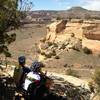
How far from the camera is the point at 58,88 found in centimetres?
1302

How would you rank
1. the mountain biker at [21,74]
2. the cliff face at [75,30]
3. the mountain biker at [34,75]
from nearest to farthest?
the mountain biker at [34,75]
the mountain biker at [21,74]
the cliff face at [75,30]

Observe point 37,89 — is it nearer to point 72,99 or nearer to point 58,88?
point 72,99

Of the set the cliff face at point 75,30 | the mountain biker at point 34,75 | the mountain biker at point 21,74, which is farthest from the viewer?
the cliff face at point 75,30

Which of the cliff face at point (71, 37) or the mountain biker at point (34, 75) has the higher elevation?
the mountain biker at point (34, 75)

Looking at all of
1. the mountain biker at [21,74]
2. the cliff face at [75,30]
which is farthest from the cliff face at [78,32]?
the mountain biker at [21,74]

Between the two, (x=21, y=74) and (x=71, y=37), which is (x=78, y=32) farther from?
(x=21, y=74)

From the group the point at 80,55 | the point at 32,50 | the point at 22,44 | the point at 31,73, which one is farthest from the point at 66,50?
the point at 31,73

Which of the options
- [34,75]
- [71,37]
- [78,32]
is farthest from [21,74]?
[78,32]

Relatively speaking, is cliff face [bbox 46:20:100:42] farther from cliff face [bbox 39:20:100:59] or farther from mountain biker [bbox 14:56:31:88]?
mountain biker [bbox 14:56:31:88]

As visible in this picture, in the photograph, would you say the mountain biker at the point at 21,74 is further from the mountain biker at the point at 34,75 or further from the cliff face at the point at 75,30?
the cliff face at the point at 75,30

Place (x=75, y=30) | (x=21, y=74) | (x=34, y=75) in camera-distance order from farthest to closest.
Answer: (x=75, y=30) < (x=21, y=74) < (x=34, y=75)

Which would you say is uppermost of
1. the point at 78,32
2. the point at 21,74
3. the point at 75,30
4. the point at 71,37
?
the point at 21,74

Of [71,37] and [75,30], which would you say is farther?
[75,30]

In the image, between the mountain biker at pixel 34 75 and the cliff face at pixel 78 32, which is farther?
the cliff face at pixel 78 32
